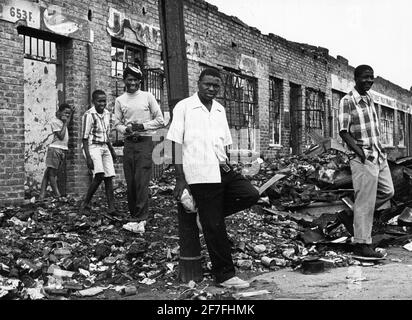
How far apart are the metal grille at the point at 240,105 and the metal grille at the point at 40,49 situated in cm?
516

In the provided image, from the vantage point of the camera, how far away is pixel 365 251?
5516 mm

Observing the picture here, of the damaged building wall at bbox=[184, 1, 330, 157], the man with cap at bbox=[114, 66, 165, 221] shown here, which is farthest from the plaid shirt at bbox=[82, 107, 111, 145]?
the damaged building wall at bbox=[184, 1, 330, 157]

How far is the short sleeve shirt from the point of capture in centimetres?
447

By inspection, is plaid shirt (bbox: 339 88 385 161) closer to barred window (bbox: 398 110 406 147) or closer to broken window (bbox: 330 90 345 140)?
broken window (bbox: 330 90 345 140)

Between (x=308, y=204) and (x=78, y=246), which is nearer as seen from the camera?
(x=78, y=246)

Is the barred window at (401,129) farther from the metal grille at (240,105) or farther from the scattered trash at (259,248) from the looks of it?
the scattered trash at (259,248)

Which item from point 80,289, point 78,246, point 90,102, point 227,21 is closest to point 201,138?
point 80,289

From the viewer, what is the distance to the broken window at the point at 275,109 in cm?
1694

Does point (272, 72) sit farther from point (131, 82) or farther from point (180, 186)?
point (180, 186)

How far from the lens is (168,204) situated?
26.9ft

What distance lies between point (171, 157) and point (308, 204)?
418 cm

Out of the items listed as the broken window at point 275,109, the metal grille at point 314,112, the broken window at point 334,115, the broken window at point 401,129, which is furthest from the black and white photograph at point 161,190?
the broken window at point 401,129

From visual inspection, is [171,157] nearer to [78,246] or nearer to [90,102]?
[78,246]

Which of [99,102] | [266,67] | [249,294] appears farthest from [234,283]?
[266,67]
